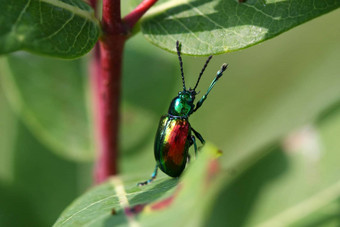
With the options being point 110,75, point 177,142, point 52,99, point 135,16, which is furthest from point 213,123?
point 135,16

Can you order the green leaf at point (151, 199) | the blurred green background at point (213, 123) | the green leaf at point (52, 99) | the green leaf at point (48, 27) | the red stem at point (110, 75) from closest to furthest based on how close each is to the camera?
the green leaf at point (151, 199)
the green leaf at point (48, 27)
the red stem at point (110, 75)
the blurred green background at point (213, 123)
the green leaf at point (52, 99)

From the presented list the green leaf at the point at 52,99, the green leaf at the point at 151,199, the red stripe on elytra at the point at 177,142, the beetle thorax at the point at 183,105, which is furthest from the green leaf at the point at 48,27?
the green leaf at the point at 52,99

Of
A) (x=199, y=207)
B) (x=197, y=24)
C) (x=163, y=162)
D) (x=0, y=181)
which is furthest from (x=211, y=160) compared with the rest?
(x=0, y=181)

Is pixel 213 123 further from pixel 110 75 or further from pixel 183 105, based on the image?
pixel 110 75

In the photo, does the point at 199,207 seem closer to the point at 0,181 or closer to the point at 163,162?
the point at 163,162

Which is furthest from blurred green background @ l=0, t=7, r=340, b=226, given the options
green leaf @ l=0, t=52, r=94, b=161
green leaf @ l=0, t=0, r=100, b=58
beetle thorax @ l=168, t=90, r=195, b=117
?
green leaf @ l=0, t=0, r=100, b=58

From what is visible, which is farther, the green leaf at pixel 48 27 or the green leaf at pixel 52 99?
the green leaf at pixel 52 99

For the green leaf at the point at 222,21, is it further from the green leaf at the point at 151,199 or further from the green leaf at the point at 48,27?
the green leaf at the point at 151,199
